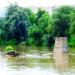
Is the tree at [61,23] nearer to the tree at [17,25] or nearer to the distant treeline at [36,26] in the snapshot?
the distant treeline at [36,26]

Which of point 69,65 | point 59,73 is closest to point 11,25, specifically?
point 69,65

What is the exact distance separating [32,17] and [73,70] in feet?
157

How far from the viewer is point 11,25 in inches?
2495

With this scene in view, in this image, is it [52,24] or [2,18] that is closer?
[52,24]

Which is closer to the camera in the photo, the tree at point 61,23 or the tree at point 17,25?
the tree at point 61,23

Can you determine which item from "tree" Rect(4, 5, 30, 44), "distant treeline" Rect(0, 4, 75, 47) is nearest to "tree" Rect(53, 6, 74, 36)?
"distant treeline" Rect(0, 4, 75, 47)

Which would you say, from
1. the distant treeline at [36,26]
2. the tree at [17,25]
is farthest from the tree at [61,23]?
the tree at [17,25]

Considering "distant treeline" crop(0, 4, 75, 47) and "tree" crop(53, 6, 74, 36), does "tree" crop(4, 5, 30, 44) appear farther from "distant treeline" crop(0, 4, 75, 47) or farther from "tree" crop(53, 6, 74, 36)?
"tree" crop(53, 6, 74, 36)

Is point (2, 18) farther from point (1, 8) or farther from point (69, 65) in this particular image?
point (69, 65)

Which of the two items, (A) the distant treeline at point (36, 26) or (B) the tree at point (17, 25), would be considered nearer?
(A) the distant treeline at point (36, 26)

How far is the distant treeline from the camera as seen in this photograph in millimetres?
54344

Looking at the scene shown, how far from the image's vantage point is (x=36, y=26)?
64.2 m

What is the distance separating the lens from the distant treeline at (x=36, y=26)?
54.3 metres

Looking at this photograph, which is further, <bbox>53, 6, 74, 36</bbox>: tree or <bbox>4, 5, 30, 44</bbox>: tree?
<bbox>4, 5, 30, 44</bbox>: tree
